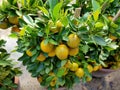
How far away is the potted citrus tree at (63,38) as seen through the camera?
1.02 m

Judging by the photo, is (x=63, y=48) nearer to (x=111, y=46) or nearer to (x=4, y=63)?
(x=111, y=46)

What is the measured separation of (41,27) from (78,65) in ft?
1.05

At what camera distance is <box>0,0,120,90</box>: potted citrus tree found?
102 cm

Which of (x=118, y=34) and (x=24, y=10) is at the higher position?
(x=24, y=10)

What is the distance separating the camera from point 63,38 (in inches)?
40.0

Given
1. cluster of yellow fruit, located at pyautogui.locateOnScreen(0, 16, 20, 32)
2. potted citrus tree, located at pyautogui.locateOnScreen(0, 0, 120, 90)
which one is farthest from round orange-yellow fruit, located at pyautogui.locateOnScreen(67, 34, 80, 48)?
cluster of yellow fruit, located at pyautogui.locateOnScreen(0, 16, 20, 32)

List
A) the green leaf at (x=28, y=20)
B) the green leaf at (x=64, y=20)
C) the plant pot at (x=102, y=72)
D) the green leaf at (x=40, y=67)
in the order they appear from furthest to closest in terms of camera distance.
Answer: the plant pot at (x=102, y=72) < the green leaf at (x=40, y=67) < the green leaf at (x=28, y=20) < the green leaf at (x=64, y=20)

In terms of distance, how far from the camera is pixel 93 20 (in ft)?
3.49

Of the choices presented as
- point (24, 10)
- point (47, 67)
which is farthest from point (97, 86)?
point (24, 10)

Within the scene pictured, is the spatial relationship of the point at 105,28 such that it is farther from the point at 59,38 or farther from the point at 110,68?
the point at 110,68

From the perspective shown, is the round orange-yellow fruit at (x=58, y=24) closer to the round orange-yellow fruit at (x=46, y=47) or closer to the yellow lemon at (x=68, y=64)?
the round orange-yellow fruit at (x=46, y=47)

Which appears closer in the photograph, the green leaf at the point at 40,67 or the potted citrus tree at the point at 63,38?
the potted citrus tree at the point at 63,38

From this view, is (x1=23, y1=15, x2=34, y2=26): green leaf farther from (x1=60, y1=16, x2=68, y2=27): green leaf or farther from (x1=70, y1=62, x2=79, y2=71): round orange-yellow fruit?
(x1=70, y1=62, x2=79, y2=71): round orange-yellow fruit

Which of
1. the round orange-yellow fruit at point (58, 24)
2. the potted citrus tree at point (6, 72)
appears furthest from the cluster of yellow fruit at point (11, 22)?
the round orange-yellow fruit at point (58, 24)
